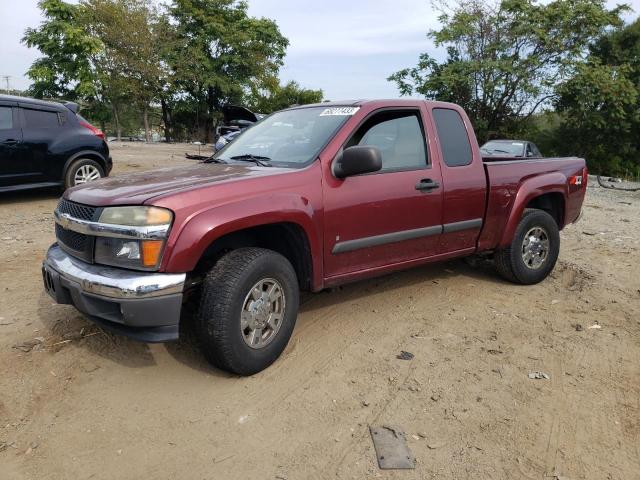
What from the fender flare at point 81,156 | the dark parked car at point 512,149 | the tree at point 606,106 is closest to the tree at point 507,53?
the tree at point 606,106

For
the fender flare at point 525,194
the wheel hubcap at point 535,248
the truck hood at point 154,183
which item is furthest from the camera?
the wheel hubcap at point 535,248

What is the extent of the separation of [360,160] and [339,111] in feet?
2.37

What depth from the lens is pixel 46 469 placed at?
235 cm

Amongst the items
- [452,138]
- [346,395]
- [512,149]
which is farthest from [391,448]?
[512,149]

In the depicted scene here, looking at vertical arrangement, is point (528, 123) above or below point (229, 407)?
above

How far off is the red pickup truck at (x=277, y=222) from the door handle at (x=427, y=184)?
1 cm

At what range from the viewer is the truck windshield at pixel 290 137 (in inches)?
141

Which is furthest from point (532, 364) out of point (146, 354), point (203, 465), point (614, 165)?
point (614, 165)

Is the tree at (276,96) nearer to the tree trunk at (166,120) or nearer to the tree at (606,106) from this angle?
the tree trunk at (166,120)

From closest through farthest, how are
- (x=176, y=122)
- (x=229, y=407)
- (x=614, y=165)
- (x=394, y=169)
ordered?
(x=229, y=407), (x=394, y=169), (x=614, y=165), (x=176, y=122)

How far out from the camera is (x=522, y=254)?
491 cm

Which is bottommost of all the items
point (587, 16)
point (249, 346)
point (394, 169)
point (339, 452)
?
point (339, 452)

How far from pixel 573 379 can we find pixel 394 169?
1.88 meters

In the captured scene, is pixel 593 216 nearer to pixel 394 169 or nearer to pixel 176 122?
pixel 394 169
